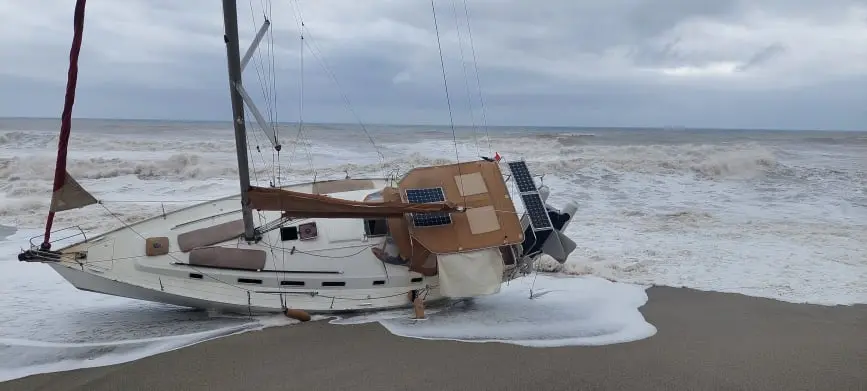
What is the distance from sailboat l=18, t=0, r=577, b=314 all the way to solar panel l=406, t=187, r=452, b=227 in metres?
0.02

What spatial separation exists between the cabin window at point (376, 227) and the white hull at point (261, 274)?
107 millimetres

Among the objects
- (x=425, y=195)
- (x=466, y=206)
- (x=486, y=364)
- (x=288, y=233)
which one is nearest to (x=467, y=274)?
(x=466, y=206)

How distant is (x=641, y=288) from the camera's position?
10.9 m

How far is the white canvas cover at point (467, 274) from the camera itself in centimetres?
875

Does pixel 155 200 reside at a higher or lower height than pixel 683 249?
higher

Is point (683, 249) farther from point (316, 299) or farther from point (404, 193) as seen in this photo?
point (316, 299)

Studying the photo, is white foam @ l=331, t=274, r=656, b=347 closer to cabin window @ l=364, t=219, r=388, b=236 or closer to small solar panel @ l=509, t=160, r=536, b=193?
cabin window @ l=364, t=219, r=388, b=236

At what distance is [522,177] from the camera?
9758 mm

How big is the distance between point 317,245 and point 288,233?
0.52 meters

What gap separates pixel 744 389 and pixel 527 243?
4063mm

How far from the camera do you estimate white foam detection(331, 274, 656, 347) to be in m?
7.73

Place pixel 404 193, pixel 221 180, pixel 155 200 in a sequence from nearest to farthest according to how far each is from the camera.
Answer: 1. pixel 404 193
2. pixel 155 200
3. pixel 221 180

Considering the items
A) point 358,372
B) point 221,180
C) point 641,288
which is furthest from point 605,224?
point 221,180

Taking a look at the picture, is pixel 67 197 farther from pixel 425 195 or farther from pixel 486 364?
pixel 486 364
